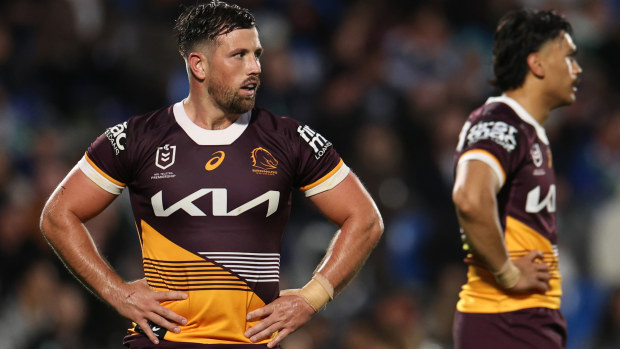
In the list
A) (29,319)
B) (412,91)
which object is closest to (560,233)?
(412,91)

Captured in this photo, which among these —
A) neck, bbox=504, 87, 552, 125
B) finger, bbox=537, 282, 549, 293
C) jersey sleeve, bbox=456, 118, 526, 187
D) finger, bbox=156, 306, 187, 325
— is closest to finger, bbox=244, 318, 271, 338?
finger, bbox=156, 306, 187, 325

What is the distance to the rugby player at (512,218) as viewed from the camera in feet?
16.5

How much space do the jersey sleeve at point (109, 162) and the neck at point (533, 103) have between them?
227cm

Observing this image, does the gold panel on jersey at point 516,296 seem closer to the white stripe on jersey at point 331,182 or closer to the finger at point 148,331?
the white stripe on jersey at point 331,182

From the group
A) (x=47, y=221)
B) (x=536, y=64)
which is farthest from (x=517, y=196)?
(x=47, y=221)

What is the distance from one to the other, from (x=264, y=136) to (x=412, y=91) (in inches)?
237

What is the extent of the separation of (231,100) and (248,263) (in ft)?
2.44

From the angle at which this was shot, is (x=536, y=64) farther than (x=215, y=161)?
Yes

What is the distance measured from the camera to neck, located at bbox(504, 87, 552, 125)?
547cm

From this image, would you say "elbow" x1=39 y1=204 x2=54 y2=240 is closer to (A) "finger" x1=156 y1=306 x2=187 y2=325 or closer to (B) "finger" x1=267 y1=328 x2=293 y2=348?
(A) "finger" x1=156 y1=306 x2=187 y2=325

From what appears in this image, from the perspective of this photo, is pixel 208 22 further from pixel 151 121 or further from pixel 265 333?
pixel 265 333

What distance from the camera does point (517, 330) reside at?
5121mm

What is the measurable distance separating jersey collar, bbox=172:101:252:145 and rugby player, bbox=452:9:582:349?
122 centimetres

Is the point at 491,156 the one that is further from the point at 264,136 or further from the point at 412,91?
the point at 412,91
